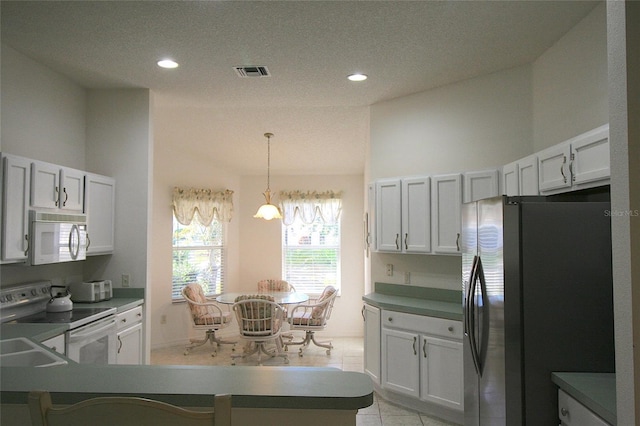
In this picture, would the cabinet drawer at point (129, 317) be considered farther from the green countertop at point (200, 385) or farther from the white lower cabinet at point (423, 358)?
the white lower cabinet at point (423, 358)

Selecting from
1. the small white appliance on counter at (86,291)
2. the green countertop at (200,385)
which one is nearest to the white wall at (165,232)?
the small white appliance on counter at (86,291)

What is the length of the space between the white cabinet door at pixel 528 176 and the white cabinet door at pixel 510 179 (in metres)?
0.05

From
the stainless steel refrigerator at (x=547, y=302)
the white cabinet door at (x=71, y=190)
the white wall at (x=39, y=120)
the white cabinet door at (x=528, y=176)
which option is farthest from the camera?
the white cabinet door at (x=71, y=190)

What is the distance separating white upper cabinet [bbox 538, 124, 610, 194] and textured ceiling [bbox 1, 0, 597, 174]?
0.86m

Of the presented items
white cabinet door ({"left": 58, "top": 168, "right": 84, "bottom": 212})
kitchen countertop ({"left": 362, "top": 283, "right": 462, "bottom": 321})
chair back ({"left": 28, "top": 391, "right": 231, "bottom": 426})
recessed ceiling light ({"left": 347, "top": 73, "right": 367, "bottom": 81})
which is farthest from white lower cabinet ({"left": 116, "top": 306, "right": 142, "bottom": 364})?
recessed ceiling light ({"left": 347, "top": 73, "right": 367, "bottom": 81})

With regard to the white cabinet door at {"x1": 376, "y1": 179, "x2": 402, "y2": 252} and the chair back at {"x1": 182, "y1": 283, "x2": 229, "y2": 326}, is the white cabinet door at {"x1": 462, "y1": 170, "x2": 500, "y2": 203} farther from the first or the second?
the chair back at {"x1": 182, "y1": 283, "x2": 229, "y2": 326}

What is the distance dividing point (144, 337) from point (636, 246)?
148 inches

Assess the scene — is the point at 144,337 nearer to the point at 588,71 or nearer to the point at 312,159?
the point at 312,159

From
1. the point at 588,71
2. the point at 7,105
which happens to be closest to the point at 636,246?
the point at 588,71

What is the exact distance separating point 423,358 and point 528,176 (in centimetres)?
160

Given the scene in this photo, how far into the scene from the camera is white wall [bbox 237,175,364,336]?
6816 mm

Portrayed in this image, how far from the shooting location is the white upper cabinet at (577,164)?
6.88ft

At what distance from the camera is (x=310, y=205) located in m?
6.95

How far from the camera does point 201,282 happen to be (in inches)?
250
